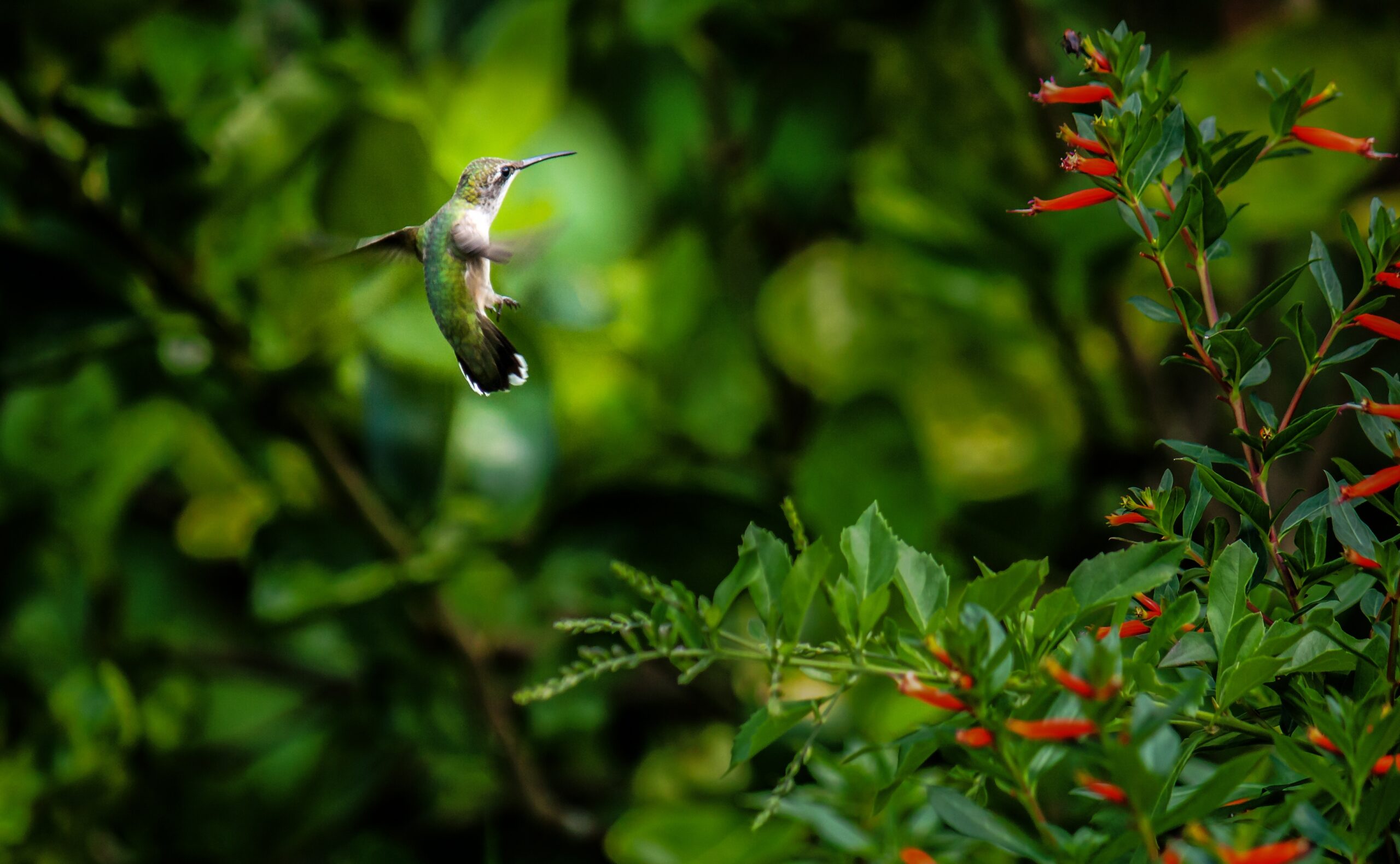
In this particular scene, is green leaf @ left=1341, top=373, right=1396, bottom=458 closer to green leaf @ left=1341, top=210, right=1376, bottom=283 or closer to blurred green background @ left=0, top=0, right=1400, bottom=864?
green leaf @ left=1341, top=210, right=1376, bottom=283

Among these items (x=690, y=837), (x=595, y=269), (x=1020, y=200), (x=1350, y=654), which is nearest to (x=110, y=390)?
(x=595, y=269)

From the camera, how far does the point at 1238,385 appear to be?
0.69 feet

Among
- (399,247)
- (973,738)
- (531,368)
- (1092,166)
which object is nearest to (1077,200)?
(1092,166)

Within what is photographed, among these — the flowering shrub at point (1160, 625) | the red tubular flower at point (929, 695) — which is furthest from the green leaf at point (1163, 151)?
the red tubular flower at point (929, 695)

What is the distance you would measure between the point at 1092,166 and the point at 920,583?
9 centimetres

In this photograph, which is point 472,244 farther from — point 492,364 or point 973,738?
point 973,738

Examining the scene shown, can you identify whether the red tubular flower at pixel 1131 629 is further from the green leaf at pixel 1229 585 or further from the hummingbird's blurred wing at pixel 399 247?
the hummingbird's blurred wing at pixel 399 247

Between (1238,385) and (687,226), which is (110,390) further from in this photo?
(1238,385)

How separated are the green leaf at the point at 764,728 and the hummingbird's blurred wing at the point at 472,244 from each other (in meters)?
0.11

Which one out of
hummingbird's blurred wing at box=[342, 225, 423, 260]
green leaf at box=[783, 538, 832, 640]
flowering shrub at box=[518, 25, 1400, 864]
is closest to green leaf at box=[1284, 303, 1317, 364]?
flowering shrub at box=[518, 25, 1400, 864]

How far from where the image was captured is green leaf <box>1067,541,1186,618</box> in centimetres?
19

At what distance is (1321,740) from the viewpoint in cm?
19

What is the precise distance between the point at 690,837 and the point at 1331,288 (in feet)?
1.25

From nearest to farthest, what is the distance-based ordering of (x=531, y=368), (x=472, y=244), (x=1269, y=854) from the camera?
1. (x=1269, y=854)
2. (x=472, y=244)
3. (x=531, y=368)
